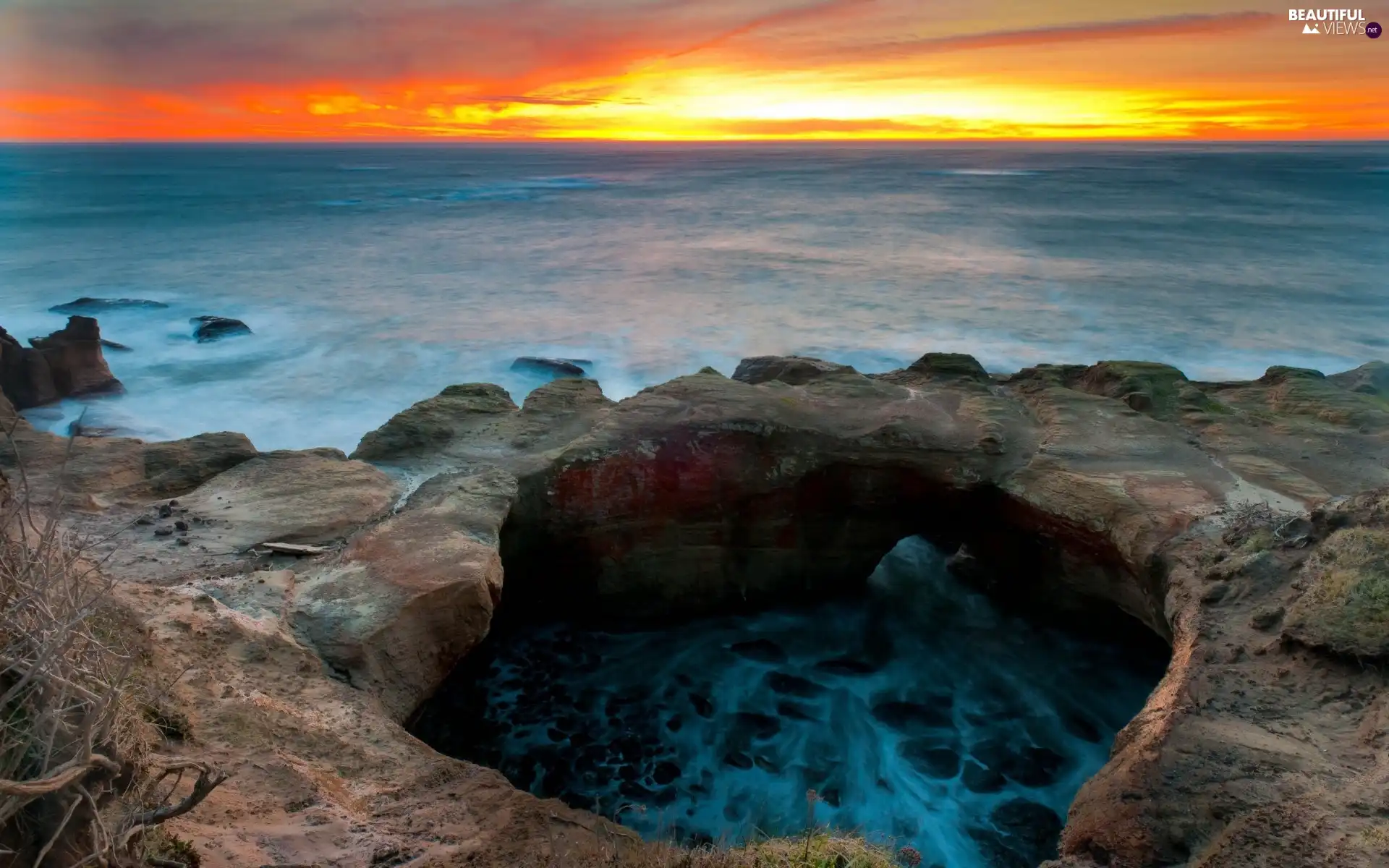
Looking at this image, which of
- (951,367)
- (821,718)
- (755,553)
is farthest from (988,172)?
(821,718)

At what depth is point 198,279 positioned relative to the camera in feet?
93.4

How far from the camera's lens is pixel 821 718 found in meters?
7.77

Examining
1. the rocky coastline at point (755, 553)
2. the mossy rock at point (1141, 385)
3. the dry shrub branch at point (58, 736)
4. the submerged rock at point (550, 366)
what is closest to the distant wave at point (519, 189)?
the submerged rock at point (550, 366)

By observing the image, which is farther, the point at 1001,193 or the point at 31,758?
the point at 1001,193

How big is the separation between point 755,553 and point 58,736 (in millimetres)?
6726

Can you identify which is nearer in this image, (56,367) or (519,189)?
(56,367)

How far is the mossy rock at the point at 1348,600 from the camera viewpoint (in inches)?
193

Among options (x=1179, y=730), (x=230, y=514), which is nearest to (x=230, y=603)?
(x=230, y=514)

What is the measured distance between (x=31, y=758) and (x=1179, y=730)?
16.4 ft

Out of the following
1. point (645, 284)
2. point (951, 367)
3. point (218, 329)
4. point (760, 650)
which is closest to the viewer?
point (760, 650)

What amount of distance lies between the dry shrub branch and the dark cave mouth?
3.75 meters

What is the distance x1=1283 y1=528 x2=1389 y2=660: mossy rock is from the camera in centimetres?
490

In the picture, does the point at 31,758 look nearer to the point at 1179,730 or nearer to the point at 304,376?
the point at 1179,730

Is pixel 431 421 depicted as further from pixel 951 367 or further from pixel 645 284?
pixel 645 284
